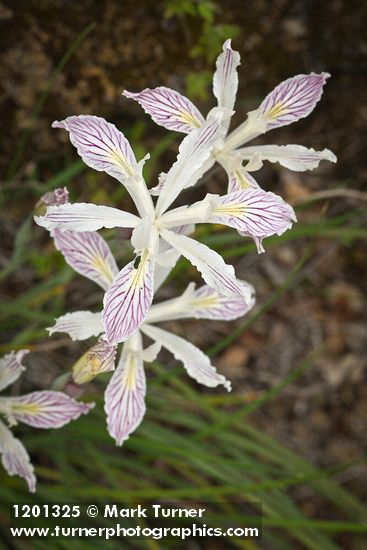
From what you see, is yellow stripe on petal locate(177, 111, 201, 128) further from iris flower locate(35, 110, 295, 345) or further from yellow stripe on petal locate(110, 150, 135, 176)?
yellow stripe on petal locate(110, 150, 135, 176)

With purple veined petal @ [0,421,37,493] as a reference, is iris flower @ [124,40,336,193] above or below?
above

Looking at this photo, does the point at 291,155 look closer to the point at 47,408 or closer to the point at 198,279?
the point at 47,408

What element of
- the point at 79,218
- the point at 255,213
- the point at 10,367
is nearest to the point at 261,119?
the point at 255,213

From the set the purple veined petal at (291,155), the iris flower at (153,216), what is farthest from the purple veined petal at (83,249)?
the purple veined petal at (291,155)

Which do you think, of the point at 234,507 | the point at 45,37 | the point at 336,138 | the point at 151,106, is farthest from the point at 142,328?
the point at 336,138

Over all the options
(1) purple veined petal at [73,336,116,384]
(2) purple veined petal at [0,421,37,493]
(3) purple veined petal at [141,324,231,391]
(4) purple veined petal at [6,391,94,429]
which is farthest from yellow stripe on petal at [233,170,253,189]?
(2) purple veined petal at [0,421,37,493]

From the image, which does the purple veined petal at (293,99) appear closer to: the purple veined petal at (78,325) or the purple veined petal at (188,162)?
the purple veined petal at (188,162)

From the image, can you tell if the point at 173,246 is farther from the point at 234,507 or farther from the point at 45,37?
the point at 234,507
